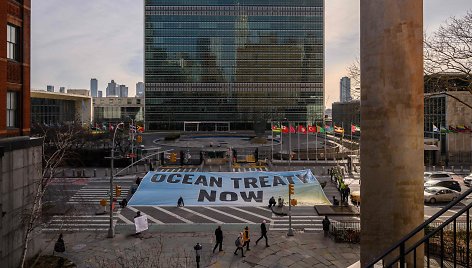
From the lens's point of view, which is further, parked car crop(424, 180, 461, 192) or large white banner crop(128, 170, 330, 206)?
parked car crop(424, 180, 461, 192)

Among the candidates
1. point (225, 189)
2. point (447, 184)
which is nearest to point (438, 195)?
point (447, 184)

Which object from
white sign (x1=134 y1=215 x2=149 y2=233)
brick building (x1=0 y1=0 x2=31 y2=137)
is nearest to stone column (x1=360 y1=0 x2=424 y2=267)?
brick building (x1=0 y1=0 x2=31 y2=137)

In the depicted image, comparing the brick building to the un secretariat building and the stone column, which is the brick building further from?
the un secretariat building

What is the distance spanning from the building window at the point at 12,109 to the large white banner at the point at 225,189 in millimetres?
13750

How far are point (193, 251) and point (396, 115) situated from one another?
1562cm

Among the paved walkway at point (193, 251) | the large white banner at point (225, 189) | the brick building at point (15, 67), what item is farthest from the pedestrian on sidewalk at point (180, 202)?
the brick building at point (15, 67)

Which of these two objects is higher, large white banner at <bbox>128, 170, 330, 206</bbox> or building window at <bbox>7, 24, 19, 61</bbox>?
building window at <bbox>7, 24, 19, 61</bbox>

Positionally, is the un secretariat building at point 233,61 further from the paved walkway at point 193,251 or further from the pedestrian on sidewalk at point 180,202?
the paved walkway at point 193,251

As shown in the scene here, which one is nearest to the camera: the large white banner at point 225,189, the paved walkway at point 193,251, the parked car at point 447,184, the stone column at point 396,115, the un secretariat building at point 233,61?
the stone column at point 396,115

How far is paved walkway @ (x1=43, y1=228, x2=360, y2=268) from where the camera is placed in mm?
19016

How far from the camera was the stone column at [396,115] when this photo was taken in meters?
8.18

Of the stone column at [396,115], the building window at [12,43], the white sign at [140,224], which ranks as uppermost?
the building window at [12,43]

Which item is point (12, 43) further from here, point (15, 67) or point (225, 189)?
point (225, 189)

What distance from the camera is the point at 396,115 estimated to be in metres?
8.18
